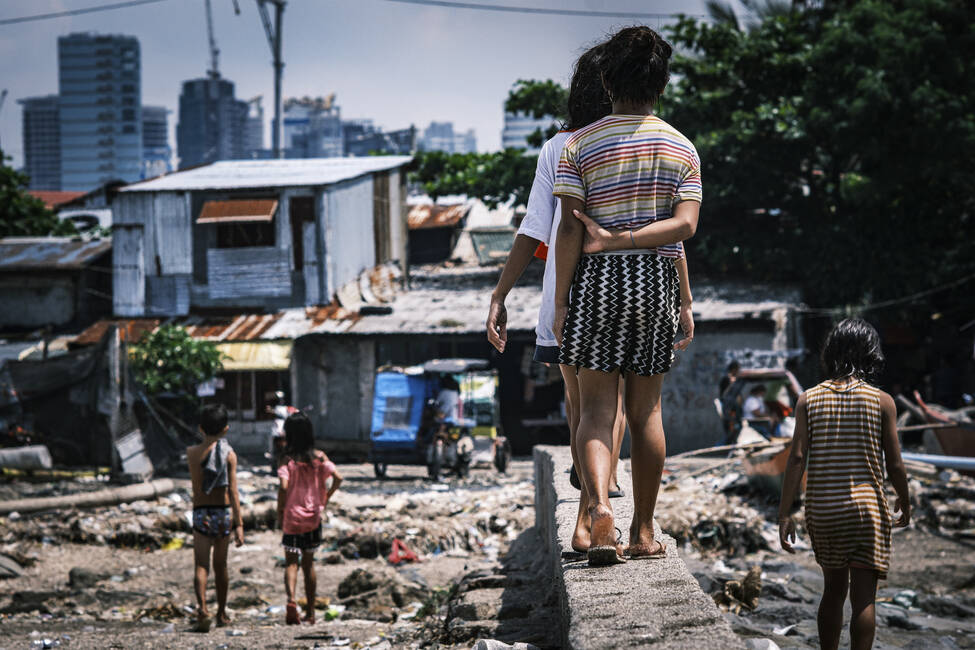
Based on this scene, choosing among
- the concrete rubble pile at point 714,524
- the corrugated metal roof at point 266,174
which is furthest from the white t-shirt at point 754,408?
the corrugated metal roof at point 266,174

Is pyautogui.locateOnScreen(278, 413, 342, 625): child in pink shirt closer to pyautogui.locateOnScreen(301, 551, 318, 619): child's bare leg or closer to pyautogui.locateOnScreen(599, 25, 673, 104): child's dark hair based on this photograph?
pyautogui.locateOnScreen(301, 551, 318, 619): child's bare leg

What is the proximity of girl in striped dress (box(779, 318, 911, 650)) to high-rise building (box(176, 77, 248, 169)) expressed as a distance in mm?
124284

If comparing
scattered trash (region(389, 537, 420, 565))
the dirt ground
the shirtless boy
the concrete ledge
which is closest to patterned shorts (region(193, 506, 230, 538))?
the shirtless boy

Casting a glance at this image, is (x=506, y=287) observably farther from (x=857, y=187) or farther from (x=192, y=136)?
(x=192, y=136)

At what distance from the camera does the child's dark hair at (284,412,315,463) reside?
6.85 meters

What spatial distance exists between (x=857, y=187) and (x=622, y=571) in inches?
660

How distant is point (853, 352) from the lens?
3.93 m

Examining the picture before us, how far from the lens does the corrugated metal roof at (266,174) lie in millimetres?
21094

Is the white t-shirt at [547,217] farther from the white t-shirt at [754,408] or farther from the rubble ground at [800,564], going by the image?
the white t-shirt at [754,408]

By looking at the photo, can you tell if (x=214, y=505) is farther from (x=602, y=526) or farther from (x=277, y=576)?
(x=602, y=526)

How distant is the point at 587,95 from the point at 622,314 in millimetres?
962

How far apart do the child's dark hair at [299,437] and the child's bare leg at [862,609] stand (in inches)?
152

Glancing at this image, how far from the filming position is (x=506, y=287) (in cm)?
391

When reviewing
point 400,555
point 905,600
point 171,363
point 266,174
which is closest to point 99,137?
point 266,174
